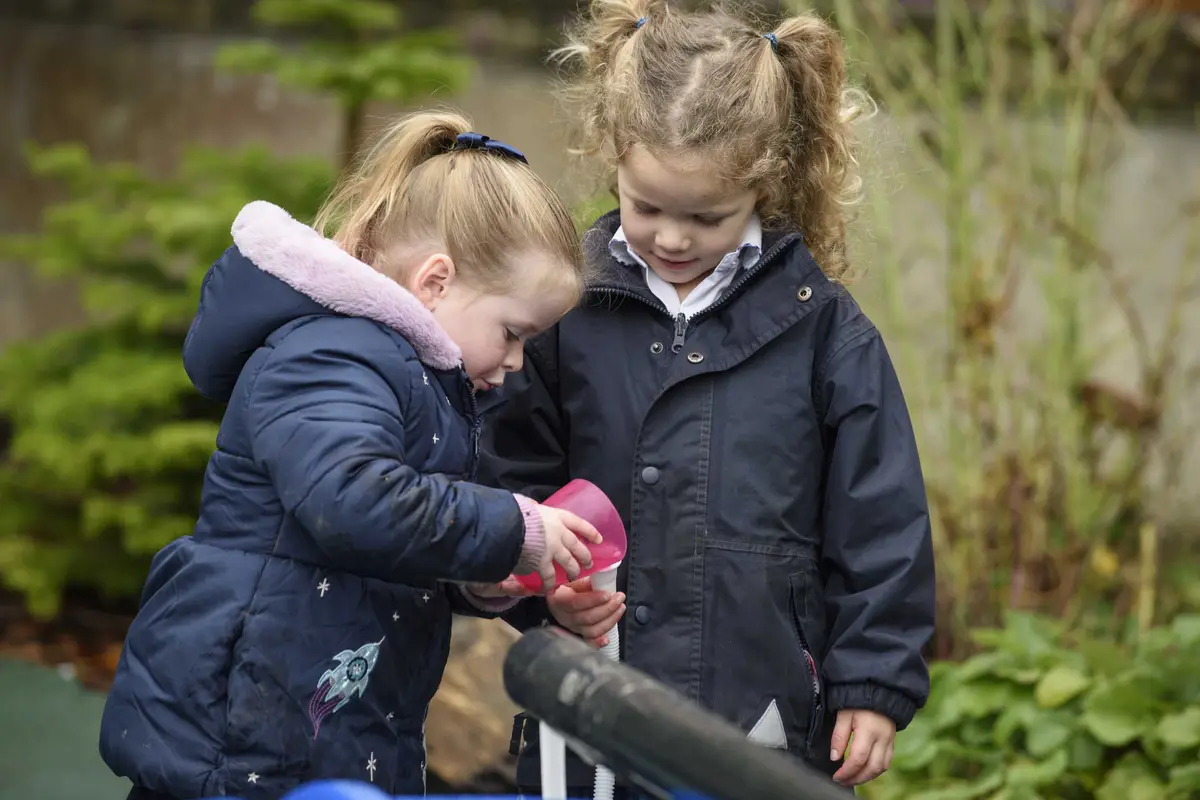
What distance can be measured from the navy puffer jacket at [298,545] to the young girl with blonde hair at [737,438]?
36 cm

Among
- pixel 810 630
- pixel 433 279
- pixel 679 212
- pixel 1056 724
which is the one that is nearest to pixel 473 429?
pixel 433 279

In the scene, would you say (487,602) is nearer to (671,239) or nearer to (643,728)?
(671,239)

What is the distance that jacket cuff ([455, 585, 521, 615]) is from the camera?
2113mm

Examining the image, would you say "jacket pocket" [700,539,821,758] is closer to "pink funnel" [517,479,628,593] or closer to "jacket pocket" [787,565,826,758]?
"jacket pocket" [787,565,826,758]

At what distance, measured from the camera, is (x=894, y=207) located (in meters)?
4.84

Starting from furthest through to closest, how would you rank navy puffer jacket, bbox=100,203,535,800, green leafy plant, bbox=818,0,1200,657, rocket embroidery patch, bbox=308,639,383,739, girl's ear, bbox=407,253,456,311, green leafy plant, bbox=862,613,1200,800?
green leafy plant, bbox=818,0,1200,657 < green leafy plant, bbox=862,613,1200,800 < girl's ear, bbox=407,253,456,311 < rocket embroidery patch, bbox=308,639,383,739 < navy puffer jacket, bbox=100,203,535,800

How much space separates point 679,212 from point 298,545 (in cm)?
79

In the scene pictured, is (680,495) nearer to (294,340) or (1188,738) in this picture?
(294,340)

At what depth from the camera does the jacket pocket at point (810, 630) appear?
223 cm

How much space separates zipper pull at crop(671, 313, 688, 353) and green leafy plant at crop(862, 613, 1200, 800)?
60.9 inches

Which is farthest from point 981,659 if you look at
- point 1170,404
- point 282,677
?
point 282,677

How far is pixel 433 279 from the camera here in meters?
2.02

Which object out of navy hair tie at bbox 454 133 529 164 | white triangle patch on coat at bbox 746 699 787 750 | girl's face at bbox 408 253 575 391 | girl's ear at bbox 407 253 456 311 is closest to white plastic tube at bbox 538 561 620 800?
white triangle patch on coat at bbox 746 699 787 750

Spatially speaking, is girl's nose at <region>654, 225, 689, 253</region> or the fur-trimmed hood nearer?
the fur-trimmed hood
